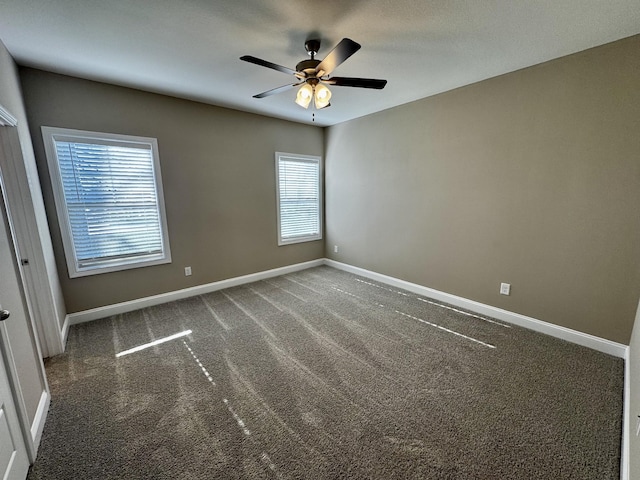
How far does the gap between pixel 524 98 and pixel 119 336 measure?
4.76 metres

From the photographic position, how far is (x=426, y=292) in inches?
143

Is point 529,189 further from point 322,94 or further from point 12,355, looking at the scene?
point 12,355

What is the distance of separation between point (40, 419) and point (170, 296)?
1951 mm

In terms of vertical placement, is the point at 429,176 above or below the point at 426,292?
above

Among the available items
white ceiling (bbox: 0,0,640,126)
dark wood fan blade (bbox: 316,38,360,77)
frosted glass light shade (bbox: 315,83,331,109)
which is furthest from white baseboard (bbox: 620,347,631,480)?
frosted glass light shade (bbox: 315,83,331,109)

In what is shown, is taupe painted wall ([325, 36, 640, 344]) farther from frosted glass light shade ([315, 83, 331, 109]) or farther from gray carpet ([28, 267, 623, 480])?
frosted glass light shade ([315, 83, 331, 109])

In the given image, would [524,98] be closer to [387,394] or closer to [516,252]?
[516,252]

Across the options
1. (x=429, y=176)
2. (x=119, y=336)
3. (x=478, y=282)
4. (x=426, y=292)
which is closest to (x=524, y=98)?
(x=429, y=176)

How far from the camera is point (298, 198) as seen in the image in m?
4.75

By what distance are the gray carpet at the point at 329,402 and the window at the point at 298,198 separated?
2056 millimetres

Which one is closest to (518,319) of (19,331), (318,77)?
(318,77)

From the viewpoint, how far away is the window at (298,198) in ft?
14.7

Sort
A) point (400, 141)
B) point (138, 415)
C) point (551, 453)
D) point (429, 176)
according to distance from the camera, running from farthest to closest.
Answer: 1. point (400, 141)
2. point (429, 176)
3. point (138, 415)
4. point (551, 453)

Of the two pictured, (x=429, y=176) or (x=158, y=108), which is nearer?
(x=158, y=108)
